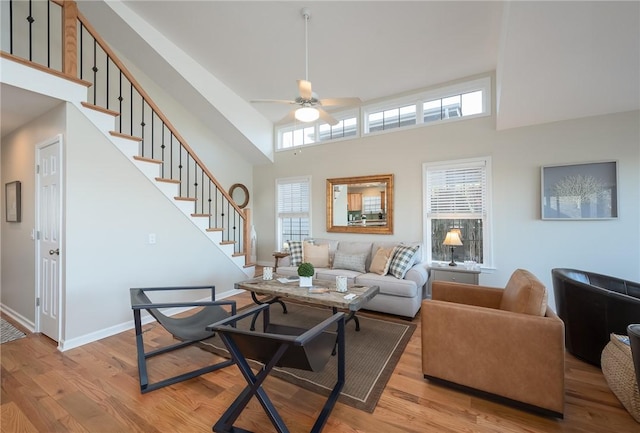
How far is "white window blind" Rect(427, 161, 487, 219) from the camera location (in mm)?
4211

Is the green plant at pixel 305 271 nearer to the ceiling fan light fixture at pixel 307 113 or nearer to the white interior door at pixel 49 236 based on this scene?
the ceiling fan light fixture at pixel 307 113

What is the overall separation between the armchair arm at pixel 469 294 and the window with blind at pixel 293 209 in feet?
11.5

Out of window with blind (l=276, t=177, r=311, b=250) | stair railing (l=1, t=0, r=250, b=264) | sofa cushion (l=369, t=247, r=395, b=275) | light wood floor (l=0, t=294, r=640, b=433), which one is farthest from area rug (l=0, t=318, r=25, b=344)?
sofa cushion (l=369, t=247, r=395, b=275)

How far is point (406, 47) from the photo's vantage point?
3.64 m

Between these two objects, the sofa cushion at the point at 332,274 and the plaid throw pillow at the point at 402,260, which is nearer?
the plaid throw pillow at the point at 402,260

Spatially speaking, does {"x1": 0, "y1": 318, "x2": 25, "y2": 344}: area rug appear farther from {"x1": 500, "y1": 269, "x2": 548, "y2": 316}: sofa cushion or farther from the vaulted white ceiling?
{"x1": 500, "y1": 269, "x2": 548, "y2": 316}: sofa cushion

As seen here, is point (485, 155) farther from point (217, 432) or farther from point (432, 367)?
point (217, 432)

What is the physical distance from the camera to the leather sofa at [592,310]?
7.16ft

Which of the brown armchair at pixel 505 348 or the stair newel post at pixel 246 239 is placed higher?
the stair newel post at pixel 246 239

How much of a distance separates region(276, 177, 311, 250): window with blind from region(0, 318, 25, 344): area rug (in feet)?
13.7

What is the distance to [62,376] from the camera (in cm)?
226

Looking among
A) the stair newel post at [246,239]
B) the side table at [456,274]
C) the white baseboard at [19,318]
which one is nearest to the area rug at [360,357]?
the side table at [456,274]

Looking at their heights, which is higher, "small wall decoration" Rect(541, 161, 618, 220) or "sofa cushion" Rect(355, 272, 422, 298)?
"small wall decoration" Rect(541, 161, 618, 220)

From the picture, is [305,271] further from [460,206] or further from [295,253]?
[460,206]
